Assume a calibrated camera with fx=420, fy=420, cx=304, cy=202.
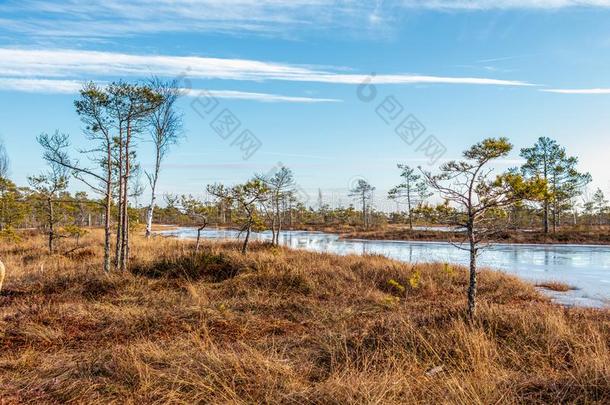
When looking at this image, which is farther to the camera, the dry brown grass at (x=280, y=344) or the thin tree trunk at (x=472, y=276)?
the thin tree trunk at (x=472, y=276)

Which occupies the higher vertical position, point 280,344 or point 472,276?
point 472,276

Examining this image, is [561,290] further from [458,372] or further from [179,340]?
[179,340]

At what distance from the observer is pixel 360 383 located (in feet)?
11.2

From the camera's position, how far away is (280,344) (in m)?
5.18

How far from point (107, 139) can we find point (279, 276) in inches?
197

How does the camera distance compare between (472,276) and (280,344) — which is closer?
(280,344)

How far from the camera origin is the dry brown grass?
3.46m

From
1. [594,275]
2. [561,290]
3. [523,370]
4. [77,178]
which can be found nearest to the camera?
→ [523,370]

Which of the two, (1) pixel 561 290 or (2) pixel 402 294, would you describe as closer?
(2) pixel 402 294

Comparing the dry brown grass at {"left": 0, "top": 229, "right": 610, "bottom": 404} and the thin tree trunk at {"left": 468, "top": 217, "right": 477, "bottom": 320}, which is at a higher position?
the thin tree trunk at {"left": 468, "top": 217, "right": 477, "bottom": 320}

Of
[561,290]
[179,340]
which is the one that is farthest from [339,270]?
[179,340]

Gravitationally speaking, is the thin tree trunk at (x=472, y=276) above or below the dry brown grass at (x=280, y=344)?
above

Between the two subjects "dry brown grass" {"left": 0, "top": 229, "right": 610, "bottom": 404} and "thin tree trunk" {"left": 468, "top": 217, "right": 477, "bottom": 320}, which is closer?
"dry brown grass" {"left": 0, "top": 229, "right": 610, "bottom": 404}

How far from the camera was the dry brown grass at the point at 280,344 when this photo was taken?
11.3ft
